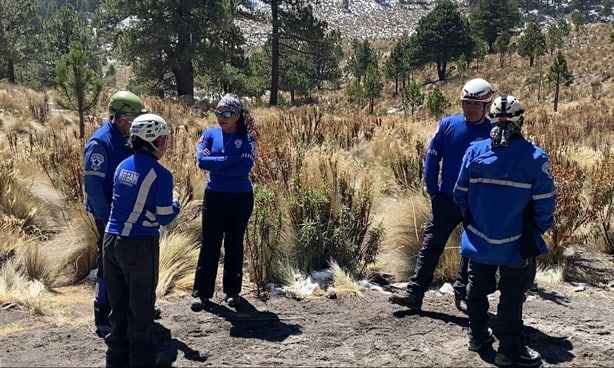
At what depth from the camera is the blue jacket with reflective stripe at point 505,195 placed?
3672mm

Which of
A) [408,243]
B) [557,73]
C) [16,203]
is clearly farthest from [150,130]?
[557,73]

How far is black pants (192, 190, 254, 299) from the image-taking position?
4.79 meters

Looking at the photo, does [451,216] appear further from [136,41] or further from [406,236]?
[136,41]

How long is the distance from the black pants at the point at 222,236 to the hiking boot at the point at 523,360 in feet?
7.29

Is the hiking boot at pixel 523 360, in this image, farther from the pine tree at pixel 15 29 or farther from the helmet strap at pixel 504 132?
the pine tree at pixel 15 29

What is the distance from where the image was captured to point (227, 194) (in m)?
4.74

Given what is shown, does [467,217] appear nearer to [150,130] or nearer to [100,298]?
[150,130]

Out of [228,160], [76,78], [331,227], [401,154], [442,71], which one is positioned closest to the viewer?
[228,160]

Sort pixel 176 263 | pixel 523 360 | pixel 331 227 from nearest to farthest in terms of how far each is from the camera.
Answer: pixel 523 360
pixel 176 263
pixel 331 227

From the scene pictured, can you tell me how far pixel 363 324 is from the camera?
15.2 ft

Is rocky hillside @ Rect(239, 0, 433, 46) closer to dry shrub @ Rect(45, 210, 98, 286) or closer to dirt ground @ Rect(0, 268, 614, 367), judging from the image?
dry shrub @ Rect(45, 210, 98, 286)

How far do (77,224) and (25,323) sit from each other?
1.52m

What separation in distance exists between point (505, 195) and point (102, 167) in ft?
8.97

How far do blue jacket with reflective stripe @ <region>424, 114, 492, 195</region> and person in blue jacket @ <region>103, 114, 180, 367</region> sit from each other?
2115mm
